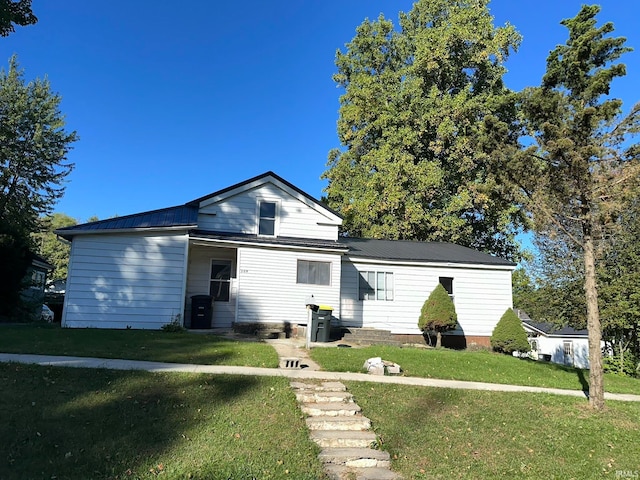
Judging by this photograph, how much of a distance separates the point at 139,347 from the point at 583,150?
33.1 ft

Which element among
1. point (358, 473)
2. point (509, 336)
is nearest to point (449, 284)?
point (509, 336)

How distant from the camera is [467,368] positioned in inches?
411

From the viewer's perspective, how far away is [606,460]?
5.67 m

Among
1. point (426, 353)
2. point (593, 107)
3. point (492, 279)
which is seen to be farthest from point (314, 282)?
point (593, 107)

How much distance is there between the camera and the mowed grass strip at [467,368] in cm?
943

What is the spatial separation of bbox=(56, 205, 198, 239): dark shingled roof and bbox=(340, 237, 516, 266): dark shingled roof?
245 inches

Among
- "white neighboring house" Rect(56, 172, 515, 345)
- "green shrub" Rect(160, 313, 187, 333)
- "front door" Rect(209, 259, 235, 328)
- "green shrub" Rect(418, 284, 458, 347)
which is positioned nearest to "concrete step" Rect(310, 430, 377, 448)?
"green shrub" Rect(160, 313, 187, 333)

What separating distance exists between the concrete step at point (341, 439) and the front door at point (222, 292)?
10259 millimetres

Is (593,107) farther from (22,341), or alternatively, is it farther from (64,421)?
(22,341)

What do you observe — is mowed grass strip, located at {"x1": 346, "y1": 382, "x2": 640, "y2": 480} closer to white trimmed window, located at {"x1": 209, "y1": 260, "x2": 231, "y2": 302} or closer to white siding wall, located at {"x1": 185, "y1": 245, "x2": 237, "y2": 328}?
white siding wall, located at {"x1": 185, "y1": 245, "x2": 237, "y2": 328}

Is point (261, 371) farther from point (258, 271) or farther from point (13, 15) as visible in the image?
point (13, 15)

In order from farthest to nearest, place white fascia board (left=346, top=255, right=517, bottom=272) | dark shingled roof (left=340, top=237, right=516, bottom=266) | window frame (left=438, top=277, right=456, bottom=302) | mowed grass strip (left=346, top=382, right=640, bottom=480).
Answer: window frame (left=438, top=277, right=456, bottom=302) → dark shingled roof (left=340, top=237, right=516, bottom=266) → white fascia board (left=346, top=255, right=517, bottom=272) → mowed grass strip (left=346, top=382, right=640, bottom=480)

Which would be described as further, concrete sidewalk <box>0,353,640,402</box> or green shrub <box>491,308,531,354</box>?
green shrub <box>491,308,531,354</box>

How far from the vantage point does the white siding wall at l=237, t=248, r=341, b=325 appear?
14.5 metres
